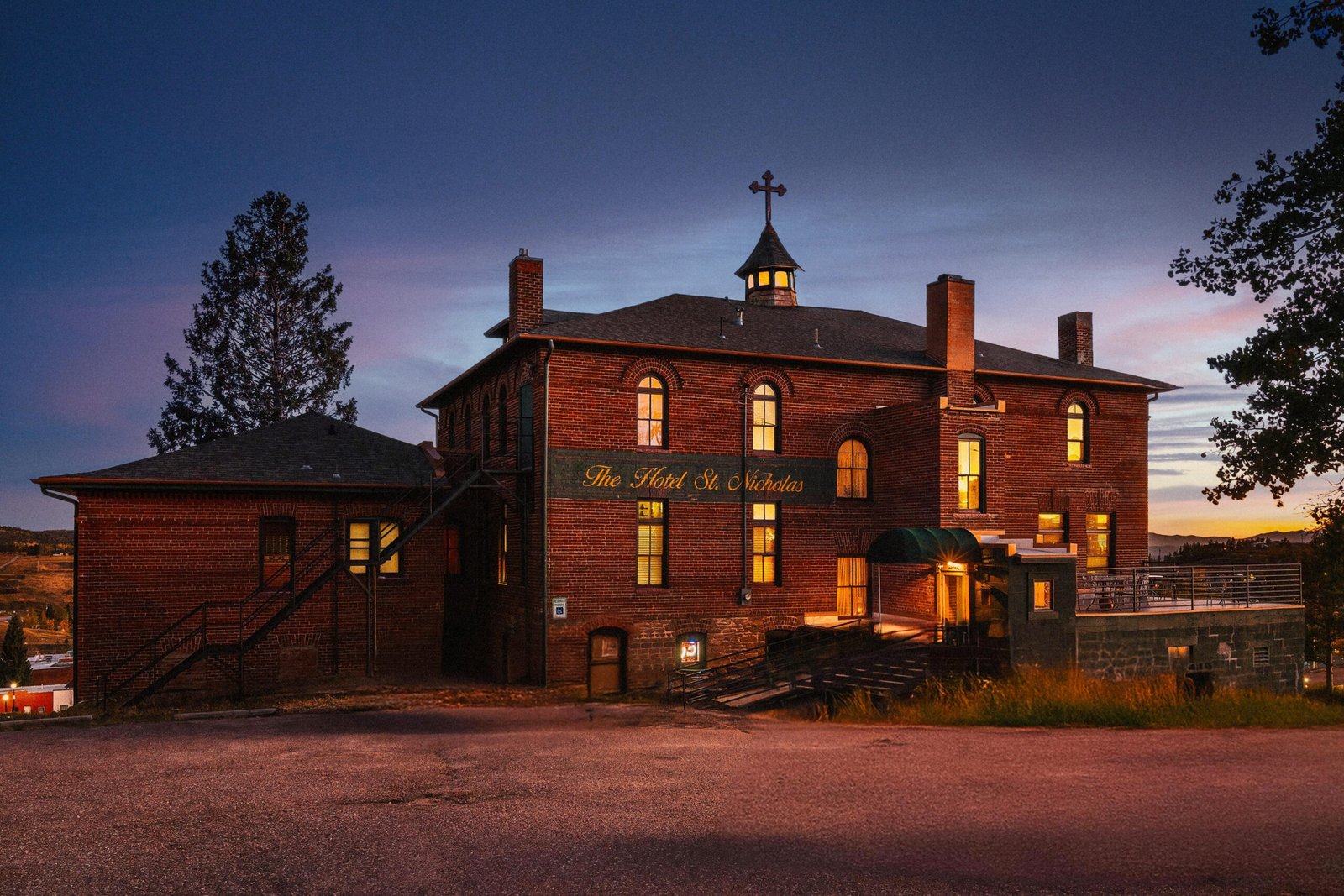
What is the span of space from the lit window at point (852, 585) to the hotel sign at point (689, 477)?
1863mm

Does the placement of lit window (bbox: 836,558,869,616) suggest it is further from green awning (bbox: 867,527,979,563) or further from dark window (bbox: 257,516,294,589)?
dark window (bbox: 257,516,294,589)

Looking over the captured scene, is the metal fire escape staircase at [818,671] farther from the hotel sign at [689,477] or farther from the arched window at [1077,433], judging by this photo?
the arched window at [1077,433]

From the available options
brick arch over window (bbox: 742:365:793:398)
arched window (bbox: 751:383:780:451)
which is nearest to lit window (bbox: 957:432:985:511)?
brick arch over window (bbox: 742:365:793:398)

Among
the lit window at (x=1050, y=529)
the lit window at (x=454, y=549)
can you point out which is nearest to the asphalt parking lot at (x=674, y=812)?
the lit window at (x=1050, y=529)

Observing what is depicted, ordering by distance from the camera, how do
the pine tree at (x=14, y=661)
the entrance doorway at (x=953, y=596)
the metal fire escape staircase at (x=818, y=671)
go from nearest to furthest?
the metal fire escape staircase at (x=818, y=671) → the entrance doorway at (x=953, y=596) → the pine tree at (x=14, y=661)

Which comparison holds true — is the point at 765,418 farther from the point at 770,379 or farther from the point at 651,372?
the point at 651,372

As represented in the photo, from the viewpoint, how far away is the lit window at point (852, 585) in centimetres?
2723

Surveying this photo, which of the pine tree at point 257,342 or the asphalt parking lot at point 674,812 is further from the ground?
the pine tree at point 257,342

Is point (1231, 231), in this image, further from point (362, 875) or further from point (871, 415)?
point (362, 875)

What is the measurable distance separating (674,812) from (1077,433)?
890 inches

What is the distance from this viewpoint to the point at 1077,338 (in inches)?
1281

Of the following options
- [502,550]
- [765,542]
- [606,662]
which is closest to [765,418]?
[765,542]

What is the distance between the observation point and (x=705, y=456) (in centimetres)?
2589

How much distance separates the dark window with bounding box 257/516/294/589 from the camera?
25.2 meters
